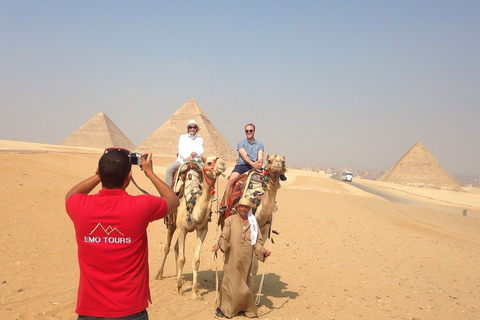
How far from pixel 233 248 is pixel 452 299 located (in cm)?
486

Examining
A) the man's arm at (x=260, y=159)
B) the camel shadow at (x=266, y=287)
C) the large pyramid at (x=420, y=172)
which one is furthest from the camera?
the large pyramid at (x=420, y=172)

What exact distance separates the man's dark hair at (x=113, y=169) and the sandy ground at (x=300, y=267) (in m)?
3.42

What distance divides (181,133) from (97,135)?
1950 centimetres

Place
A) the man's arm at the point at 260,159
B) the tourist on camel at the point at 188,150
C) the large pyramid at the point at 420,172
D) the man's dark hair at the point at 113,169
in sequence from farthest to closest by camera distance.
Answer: the large pyramid at the point at 420,172
the tourist on camel at the point at 188,150
the man's arm at the point at 260,159
the man's dark hair at the point at 113,169

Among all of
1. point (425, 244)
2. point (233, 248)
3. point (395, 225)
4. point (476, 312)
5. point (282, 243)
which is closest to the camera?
point (233, 248)

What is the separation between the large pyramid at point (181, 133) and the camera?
86.6 metres

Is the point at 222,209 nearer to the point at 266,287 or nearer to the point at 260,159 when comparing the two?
the point at 260,159

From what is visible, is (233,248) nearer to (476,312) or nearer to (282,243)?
(476,312)

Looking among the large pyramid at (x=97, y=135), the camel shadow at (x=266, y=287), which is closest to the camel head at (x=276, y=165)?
the camel shadow at (x=266, y=287)

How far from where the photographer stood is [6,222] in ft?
32.3

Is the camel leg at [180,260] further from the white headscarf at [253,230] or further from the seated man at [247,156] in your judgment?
the white headscarf at [253,230]

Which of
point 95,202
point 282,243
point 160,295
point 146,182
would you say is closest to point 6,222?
point 160,295

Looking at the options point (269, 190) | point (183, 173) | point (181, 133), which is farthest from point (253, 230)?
point (181, 133)

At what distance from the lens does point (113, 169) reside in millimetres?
2502
